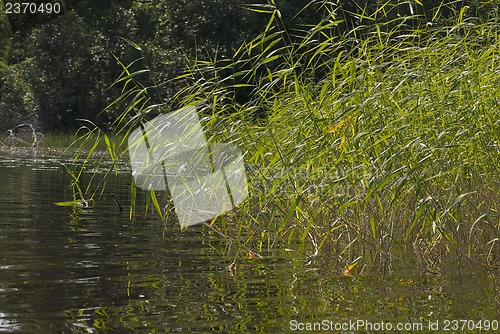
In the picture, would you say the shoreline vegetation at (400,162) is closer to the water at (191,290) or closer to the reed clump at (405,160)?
the reed clump at (405,160)

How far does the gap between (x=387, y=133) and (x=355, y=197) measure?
0.69 meters

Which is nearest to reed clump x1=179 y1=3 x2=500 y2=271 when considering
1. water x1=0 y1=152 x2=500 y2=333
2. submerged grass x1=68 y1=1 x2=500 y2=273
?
submerged grass x1=68 y1=1 x2=500 y2=273

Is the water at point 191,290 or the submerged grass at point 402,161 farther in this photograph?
the submerged grass at point 402,161

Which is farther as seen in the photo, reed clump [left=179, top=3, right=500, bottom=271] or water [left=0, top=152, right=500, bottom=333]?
reed clump [left=179, top=3, right=500, bottom=271]

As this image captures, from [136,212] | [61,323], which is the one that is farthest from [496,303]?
→ [136,212]

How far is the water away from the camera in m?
4.91

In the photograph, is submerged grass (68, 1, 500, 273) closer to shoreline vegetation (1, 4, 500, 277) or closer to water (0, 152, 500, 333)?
shoreline vegetation (1, 4, 500, 277)

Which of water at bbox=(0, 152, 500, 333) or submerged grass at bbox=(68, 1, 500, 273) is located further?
submerged grass at bbox=(68, 1, 500, 273)

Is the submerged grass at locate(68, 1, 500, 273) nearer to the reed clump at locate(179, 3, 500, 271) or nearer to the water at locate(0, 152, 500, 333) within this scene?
the reed clump at locate(179, 3, 500, 271)

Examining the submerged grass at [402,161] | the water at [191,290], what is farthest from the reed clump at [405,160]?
the water at [191,290]

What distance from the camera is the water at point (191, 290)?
16.1 ft

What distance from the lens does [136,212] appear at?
1052 cm

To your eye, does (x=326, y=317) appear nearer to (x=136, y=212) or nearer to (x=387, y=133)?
(x=387, y=133)

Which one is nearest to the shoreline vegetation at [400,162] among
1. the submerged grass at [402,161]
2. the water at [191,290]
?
the submerged grass at [402,161]
